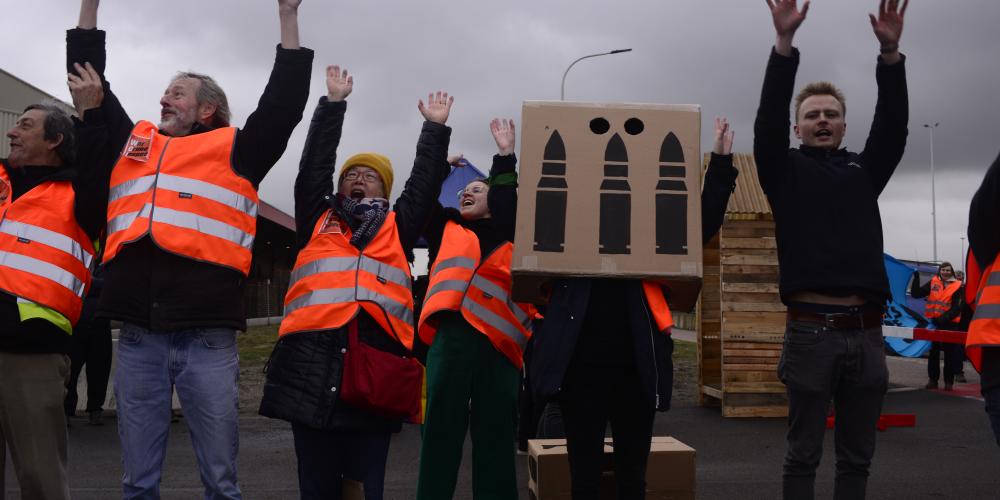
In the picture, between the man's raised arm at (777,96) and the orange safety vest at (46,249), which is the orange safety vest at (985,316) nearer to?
the man's raised arm at (777,96)

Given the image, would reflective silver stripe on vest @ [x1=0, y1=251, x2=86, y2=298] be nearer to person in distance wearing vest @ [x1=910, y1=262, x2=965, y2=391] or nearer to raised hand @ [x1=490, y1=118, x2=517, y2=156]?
raised hand @ [x1=490, y1=118, x2=517, y2=156]

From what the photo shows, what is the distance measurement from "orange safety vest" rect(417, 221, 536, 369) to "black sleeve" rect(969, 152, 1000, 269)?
1.90 meters

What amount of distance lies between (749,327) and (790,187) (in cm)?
592

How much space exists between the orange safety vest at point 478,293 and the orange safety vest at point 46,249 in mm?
1496

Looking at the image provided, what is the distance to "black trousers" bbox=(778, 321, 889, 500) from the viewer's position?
351cm

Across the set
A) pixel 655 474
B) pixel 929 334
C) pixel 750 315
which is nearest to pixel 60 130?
pixel 655 474

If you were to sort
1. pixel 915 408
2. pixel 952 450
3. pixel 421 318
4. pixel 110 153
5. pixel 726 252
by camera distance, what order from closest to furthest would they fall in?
pixel 110 153 < pixel 421 318 < pixel 952 450 < pixel 726 252 < pixel 915 408

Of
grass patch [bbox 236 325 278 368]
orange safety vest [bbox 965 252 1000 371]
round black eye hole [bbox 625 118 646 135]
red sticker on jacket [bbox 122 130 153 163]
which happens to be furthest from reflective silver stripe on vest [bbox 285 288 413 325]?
grass patch [bbox 236 325 278 368]

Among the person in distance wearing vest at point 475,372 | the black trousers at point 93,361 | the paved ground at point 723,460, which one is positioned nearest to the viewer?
the person in distance wearing vest at point 475,372

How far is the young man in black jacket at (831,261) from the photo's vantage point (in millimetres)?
3520

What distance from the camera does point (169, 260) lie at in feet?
10.4

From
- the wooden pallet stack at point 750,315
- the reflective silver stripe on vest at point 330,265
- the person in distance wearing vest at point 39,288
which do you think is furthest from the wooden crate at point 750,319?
the person in distance wearing vest at point 39,288

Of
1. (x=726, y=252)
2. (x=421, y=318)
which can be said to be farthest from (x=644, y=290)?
(x=726, y=252)

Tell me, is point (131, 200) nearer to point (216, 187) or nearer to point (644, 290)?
point (216, 187)
